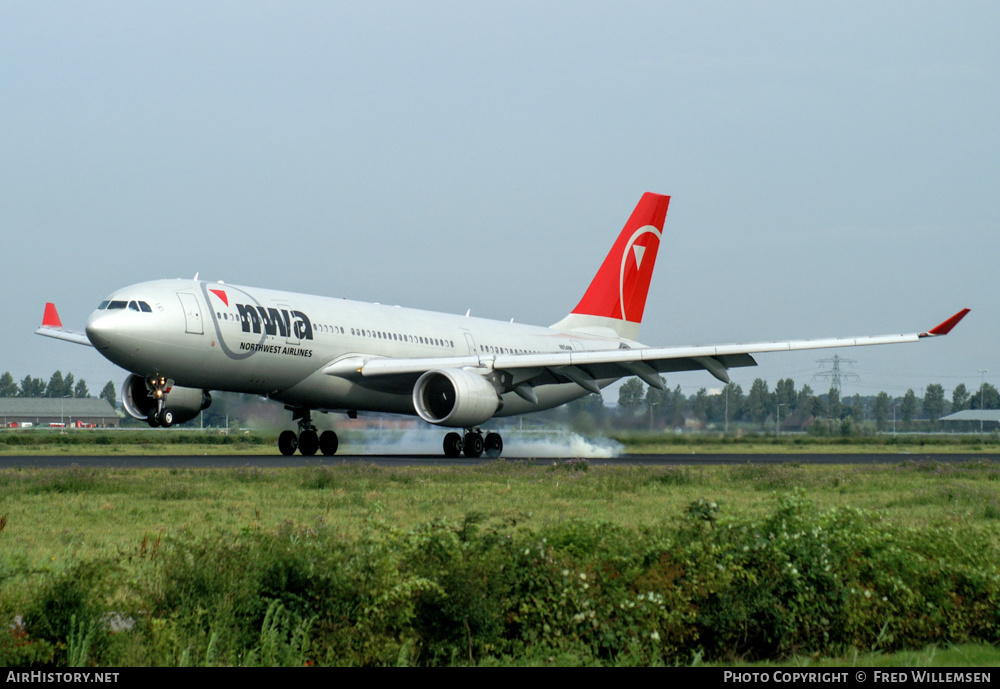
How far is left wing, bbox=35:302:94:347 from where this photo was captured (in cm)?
3092

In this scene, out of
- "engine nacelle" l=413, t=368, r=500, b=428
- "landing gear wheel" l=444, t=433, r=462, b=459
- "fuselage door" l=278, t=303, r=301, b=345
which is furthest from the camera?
"landing gear wheel" l=444, t=433, r=462, b=459

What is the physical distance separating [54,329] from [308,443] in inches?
327

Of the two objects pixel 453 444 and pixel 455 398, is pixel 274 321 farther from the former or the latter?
pixel 453 444

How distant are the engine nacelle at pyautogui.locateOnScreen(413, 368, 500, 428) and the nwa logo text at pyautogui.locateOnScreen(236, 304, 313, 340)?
10.6 feet

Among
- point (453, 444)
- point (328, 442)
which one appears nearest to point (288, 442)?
point (328, 442)

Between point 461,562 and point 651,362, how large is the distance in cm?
2364

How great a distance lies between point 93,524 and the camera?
12164 millimetres

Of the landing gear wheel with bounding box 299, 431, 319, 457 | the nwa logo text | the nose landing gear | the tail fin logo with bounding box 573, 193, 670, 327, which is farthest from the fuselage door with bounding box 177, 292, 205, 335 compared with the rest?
the tail fin logo with bounding box 573, 193, 670, 327

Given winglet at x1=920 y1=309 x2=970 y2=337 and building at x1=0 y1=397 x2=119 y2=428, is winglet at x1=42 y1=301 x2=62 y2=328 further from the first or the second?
building at x1=0 y1=397 x2=119 y2=428

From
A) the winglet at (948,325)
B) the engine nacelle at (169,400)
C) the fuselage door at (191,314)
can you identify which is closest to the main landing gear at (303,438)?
the engine nacelle at (169,400)

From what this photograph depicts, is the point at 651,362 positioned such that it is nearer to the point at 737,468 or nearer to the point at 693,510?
the point at 737,468

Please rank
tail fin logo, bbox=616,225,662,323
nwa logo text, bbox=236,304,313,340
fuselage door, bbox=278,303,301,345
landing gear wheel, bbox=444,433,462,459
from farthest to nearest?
tail fin logo, bbox=616,225,662,323, landing gear wheel, bbox=444,433,462,459, fuselage door, bbox=278,303,301,345, nwa logo text, bbox=236,304,313,340

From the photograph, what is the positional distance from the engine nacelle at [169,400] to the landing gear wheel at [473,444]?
6.93 m

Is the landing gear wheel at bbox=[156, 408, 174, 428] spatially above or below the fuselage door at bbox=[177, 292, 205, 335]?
below
